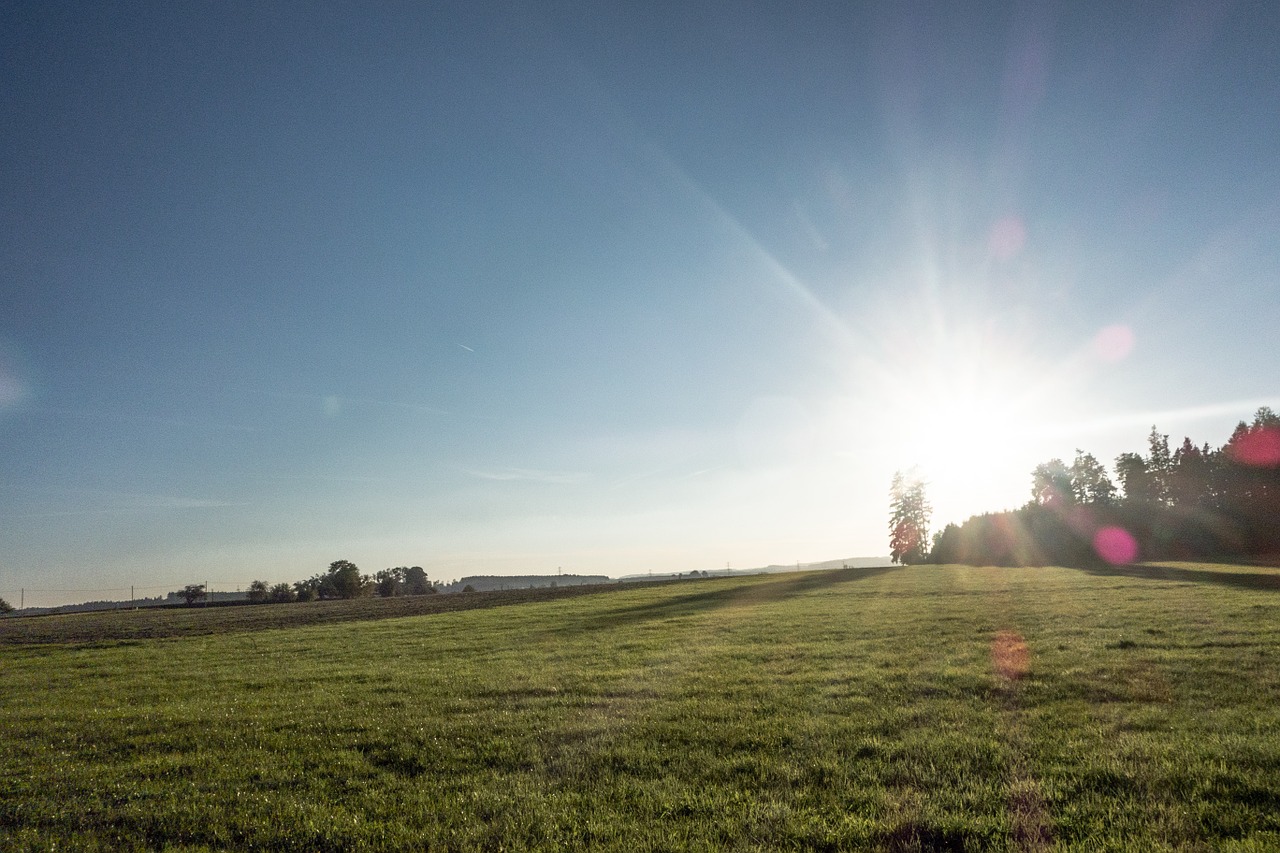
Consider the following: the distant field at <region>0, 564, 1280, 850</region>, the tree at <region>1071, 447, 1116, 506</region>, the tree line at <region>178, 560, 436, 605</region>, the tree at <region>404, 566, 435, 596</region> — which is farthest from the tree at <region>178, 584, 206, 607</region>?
the tree at <region>1071, 447, 1116, 506</region>

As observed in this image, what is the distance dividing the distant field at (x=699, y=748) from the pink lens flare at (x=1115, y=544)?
Answer: 78.9 m

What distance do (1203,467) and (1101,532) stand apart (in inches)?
1100

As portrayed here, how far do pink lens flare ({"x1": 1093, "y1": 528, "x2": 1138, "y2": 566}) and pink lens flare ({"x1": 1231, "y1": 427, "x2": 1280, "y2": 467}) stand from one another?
19174mm

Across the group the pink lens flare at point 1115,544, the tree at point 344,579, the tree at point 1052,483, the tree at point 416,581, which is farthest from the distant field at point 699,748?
the tree at point 416,581

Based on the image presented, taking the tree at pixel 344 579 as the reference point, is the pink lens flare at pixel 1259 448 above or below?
above

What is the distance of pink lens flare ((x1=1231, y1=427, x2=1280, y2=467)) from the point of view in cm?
8244

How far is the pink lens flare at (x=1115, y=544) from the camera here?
85875 millimetres

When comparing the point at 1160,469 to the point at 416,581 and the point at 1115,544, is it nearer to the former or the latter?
the point at 1115,544

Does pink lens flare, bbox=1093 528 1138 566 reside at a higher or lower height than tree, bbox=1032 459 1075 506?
lower

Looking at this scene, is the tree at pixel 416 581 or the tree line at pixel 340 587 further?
the tree at pixel 416 581

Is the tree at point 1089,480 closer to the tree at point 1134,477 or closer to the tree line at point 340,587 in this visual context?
the tree at point 1134,477

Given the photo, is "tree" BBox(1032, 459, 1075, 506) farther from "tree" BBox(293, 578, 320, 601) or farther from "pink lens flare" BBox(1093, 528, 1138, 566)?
"tree" BBox(293, 578, 320, 601)

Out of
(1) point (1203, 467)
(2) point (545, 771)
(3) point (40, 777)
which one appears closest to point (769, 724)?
(2) point (545, 771)

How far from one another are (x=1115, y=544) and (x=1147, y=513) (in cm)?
658
